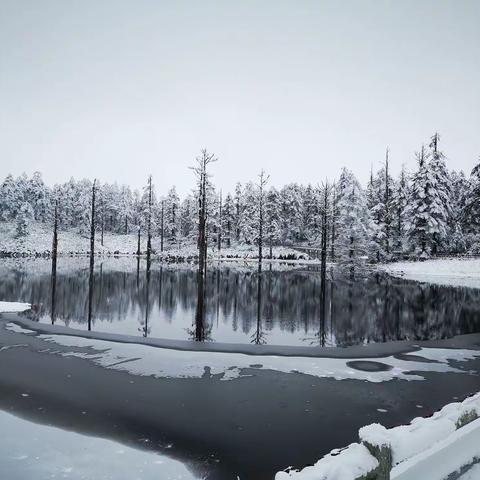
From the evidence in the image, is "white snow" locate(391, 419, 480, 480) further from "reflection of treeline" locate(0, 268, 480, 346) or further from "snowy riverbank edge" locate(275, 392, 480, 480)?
"reflection of treeline" locate(0, 268, 480, 346)

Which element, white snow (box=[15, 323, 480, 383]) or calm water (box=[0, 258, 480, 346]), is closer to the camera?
white snow (box=[15, 323, 480, 383])

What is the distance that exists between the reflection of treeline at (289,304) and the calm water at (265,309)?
1.8 inches

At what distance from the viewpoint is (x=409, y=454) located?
14.5 ft

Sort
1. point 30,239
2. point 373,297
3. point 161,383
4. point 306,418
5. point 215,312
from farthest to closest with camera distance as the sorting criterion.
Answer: point 30,239 < point 373,297 < point 215,312 < point 161,383 < point 306,418

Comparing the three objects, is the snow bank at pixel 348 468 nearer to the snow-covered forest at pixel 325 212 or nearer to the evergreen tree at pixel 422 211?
the snow-covered forest at pixel 325 212

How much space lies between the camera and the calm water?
655 inches

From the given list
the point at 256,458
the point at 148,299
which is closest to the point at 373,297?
the point at 148,299

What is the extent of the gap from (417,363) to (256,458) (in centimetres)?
776

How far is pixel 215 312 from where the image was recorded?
2103 cm

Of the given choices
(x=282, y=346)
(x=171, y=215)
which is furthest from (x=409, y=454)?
(x=171, y=215)

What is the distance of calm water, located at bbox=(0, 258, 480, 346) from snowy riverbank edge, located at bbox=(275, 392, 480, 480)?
386 inches

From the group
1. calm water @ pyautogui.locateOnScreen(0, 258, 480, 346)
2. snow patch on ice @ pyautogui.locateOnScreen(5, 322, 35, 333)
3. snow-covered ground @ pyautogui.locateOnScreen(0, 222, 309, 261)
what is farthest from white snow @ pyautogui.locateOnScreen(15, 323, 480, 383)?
snow-covered ground @ pyautogui.locateOnScreen(0, 222, 309, 261)

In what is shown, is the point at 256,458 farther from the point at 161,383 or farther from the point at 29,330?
the point at 29,330

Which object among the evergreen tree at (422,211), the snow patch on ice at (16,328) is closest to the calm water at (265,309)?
the snow patch on ice at (16,328)
